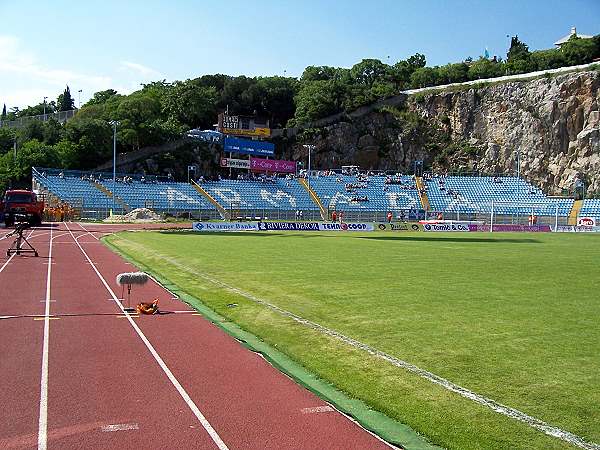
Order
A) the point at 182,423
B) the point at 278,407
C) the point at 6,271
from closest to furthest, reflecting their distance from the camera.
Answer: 1. the point at 182,423
2. the point at 278,407
3. the point at 6,271

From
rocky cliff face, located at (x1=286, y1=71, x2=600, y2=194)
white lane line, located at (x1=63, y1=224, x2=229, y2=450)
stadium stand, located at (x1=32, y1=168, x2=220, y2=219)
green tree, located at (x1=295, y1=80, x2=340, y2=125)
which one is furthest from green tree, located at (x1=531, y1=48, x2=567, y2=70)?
white lane line, located at (x1=63, y1=224, x2=229, y2=450)

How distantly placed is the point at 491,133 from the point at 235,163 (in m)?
45.3

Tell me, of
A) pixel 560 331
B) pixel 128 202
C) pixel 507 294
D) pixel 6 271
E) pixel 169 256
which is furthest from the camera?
pixel 128 202

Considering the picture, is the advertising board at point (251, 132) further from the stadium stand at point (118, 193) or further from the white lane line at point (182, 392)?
the white lane line at point (182, 392)

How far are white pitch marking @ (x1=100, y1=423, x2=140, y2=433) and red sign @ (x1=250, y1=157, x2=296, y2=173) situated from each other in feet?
257

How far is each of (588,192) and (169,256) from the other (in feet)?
251

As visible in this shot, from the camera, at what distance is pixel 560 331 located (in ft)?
33.9

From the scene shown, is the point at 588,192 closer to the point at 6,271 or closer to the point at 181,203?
the point at 181,203

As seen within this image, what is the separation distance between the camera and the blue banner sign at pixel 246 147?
→ 83.1 m

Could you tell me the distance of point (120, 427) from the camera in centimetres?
616

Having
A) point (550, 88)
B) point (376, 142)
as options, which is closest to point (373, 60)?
point (376, 142)

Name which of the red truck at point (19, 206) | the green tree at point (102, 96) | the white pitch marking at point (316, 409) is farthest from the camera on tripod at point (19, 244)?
the green tree at point (102, 96)

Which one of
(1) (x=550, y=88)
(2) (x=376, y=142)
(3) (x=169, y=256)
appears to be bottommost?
(3) (x=169, y=256)

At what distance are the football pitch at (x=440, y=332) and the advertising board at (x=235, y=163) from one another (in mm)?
60649
